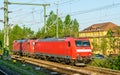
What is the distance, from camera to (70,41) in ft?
Answer: 105

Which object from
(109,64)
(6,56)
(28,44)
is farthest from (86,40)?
(28,44)

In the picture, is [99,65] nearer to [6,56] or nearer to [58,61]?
[58,61]

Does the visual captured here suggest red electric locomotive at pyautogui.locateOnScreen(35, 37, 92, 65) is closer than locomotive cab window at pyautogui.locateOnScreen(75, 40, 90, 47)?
Yes

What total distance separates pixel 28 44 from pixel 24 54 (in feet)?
13.2

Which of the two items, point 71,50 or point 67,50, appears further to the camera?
point 67,50

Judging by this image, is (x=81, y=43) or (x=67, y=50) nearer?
(x=81, y=43)

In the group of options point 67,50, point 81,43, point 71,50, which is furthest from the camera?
point 67,50

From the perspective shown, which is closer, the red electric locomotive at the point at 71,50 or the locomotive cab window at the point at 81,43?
the red electric locomotive at the point at 71,50

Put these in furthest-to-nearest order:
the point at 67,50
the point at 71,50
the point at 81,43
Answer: the point at 67,50 → the point at 81,43 → the point at 71,50

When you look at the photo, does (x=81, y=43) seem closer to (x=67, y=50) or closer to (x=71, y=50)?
(x=71, y=50)

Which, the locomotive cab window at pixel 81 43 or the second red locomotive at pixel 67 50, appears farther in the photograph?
the locomotive cab window at pixel 81 43

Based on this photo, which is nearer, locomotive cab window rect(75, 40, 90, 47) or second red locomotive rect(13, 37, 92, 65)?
second red locomotive rect(13, 37, 92, 65)

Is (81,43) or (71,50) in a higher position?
(81,43)

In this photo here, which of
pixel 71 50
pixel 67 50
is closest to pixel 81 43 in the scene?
pixel 71 50
